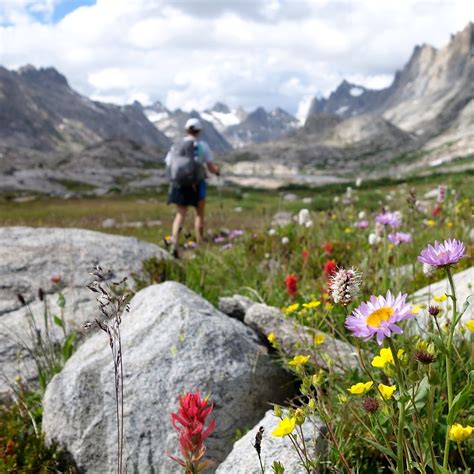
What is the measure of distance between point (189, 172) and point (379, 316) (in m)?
9.15

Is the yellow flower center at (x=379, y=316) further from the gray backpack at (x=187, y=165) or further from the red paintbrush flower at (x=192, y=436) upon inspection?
the gray backpack at (x=187, y=165)

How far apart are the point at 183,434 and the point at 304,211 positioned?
21.5 ft

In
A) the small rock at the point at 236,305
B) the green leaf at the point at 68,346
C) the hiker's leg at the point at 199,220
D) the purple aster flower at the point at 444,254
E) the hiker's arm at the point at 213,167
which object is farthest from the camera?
the hiker's leg at the point at 199,220

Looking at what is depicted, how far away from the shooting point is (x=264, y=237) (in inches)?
352

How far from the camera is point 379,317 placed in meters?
1.89

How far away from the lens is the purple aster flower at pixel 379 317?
1.82m

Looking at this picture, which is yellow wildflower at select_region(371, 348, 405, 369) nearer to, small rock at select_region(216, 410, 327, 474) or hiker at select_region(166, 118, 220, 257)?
small rock at select_region(216, 410, 327, 474)

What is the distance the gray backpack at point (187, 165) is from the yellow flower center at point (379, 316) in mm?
9034

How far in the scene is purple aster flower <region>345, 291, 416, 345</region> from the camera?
1.82 meters

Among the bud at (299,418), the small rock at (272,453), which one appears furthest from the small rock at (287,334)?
the bud at (299,418)

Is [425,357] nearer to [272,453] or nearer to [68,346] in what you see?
[272,453]

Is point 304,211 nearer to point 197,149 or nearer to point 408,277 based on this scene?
point 408,277

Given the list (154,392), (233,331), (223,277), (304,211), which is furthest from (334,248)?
(154,392)

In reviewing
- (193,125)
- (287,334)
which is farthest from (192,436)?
(193,125)
